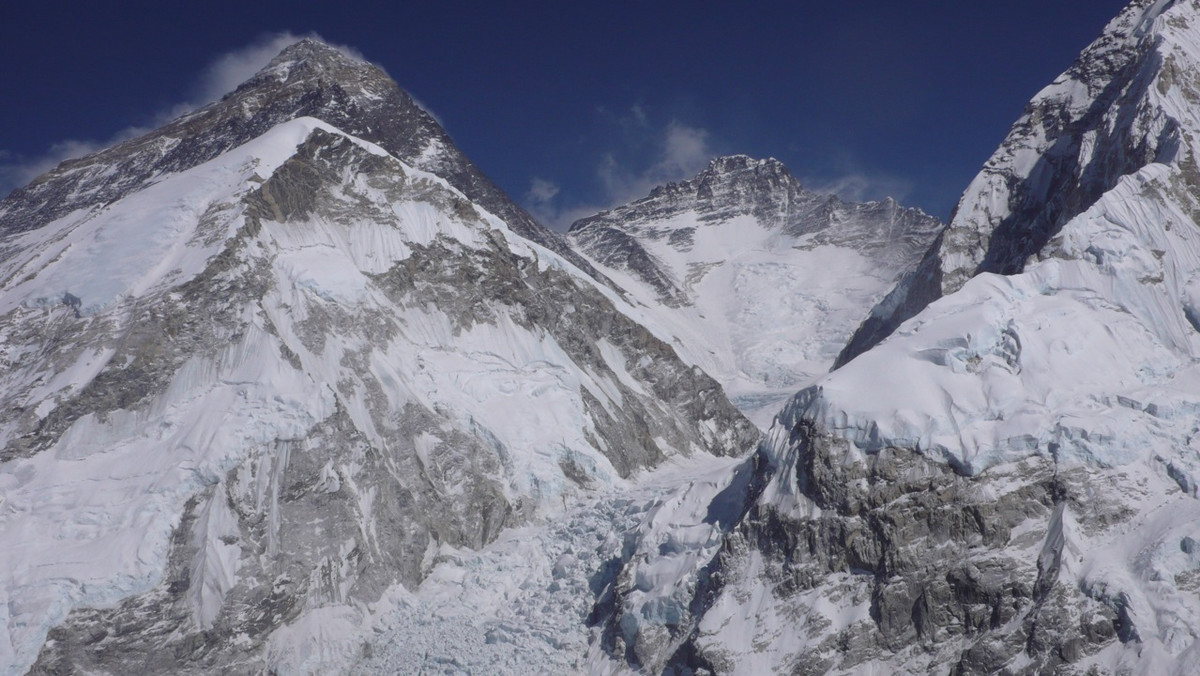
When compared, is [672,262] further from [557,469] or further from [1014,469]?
[1014,469]

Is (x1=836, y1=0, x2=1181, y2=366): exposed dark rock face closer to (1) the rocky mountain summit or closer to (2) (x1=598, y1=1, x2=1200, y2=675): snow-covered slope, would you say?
(1) the rocky mountain summit

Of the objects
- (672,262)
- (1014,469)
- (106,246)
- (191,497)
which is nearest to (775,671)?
(1014,469)

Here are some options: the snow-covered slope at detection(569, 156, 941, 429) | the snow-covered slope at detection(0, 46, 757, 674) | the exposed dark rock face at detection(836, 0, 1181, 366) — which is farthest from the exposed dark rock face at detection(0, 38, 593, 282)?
the exposed dark rock face at detection(836, 0, 1181, 366)

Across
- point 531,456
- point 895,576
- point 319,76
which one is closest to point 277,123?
point 319,76

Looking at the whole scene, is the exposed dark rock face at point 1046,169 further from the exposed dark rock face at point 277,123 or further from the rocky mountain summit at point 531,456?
the exposed dark rock face at point 277,123

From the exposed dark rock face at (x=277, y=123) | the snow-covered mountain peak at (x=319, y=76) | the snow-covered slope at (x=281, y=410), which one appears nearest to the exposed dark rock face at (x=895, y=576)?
the snow-covered slope at (x=281, y=410)

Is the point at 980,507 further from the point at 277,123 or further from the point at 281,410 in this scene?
the point at 277,123
